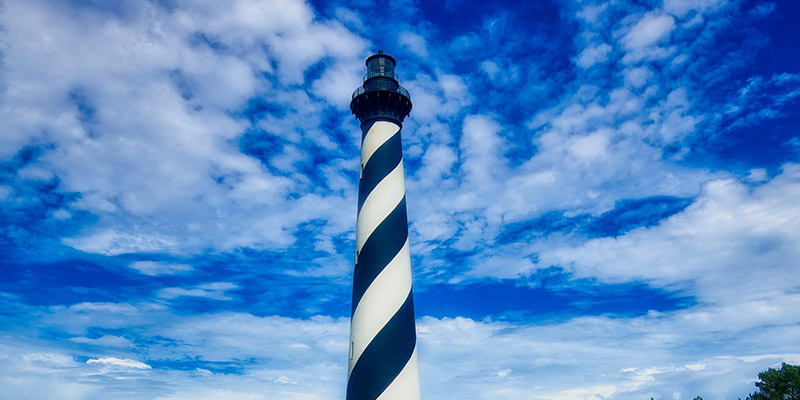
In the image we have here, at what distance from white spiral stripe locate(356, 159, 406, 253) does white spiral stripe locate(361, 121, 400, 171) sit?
153 cm

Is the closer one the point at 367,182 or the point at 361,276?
the point at 361,276

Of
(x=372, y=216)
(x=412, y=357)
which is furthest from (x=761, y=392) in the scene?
(x=372, y=216)

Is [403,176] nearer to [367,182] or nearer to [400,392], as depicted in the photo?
[367,182]

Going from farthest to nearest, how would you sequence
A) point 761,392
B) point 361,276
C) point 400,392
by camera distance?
point 761,392
point 361,276
point 400,392

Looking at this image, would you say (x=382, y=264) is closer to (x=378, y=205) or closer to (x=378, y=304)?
(x=378, y=304)

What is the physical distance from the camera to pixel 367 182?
23.2 meters

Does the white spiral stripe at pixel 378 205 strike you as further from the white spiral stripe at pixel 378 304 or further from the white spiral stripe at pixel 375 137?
the white spiral stripe at pixel 378 304

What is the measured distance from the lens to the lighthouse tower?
65.3 ft

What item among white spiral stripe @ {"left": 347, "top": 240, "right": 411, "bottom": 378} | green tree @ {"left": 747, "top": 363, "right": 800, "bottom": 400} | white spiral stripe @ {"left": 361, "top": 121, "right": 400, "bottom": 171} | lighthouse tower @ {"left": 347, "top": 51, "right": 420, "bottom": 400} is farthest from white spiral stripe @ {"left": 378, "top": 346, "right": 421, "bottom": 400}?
green tree @ {"left": 747, "top": 363, "right": 800, "bottom": 400}

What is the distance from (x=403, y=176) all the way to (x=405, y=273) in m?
5.02

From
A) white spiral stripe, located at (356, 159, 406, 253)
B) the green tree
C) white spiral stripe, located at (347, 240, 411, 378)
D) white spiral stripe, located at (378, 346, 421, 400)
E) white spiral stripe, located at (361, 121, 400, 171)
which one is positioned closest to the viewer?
white spiral stripe, located at (378, 346, 421, 400)

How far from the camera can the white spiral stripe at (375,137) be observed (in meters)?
23.8

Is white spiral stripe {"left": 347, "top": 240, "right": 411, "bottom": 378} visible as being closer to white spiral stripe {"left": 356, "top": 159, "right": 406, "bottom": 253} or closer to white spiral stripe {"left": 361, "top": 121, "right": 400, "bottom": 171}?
white spiral stripe {"left": 356, "top": 159, "right": 406, "bottom": 253}

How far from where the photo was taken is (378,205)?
22.5 meters
